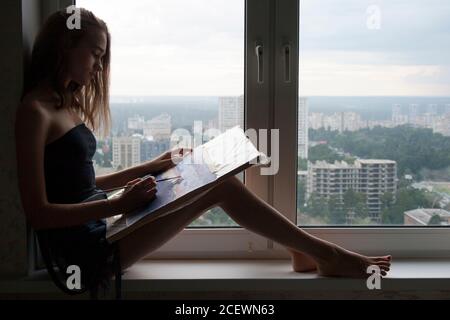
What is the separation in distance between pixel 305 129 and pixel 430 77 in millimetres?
366

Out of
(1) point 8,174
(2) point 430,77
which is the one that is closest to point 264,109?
(2) point 430,77

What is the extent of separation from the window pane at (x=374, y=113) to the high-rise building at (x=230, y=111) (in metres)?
0.17

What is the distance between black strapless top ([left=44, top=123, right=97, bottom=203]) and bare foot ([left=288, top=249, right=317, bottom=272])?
1.76 feet

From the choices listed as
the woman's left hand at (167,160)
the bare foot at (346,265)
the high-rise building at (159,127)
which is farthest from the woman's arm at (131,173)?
the bare foot at (346,265)

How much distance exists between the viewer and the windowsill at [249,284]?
144cm

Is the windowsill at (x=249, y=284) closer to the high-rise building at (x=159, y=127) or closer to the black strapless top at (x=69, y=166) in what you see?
the black strapless top at (x=69, y=166)

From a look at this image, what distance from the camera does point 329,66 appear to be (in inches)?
63.8

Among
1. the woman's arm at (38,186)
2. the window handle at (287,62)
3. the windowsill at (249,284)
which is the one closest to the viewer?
the woman's arm at (38,186)

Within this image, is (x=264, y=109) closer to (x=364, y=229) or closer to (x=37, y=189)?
(x=364, y=229)

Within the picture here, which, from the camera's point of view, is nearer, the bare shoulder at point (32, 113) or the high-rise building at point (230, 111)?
the bare shoulder at point (32, 113)

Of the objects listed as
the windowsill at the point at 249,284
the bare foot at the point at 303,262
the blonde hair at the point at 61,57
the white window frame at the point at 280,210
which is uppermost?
the blonde hair at the point at 61,57

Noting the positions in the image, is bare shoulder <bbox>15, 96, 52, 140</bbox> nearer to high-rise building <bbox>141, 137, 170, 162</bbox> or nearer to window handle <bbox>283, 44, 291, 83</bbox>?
high-rise building <bbox>141, 137, 170, 162</bbox>

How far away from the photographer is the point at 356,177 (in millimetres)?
1650

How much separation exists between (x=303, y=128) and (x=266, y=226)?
33 centimetres
